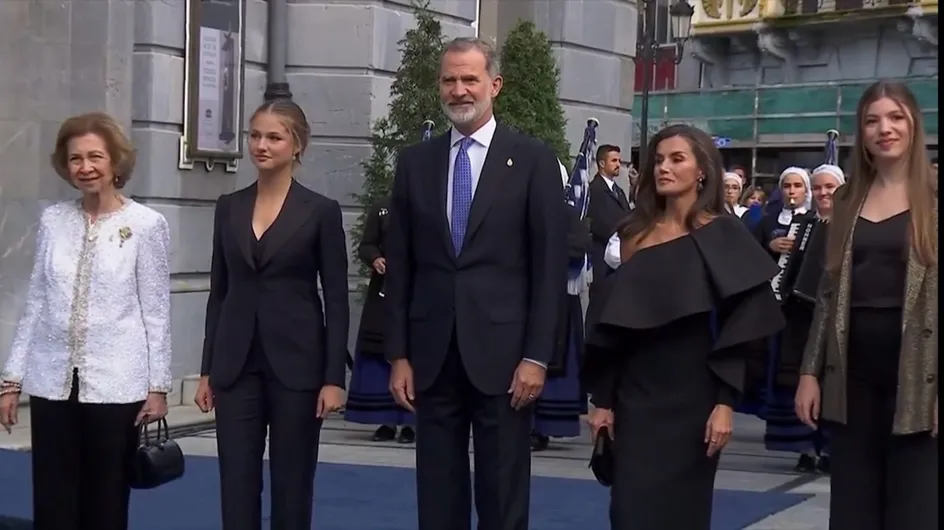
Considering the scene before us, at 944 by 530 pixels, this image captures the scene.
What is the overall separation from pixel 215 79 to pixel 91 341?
21.4 ft

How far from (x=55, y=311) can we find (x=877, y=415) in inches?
112

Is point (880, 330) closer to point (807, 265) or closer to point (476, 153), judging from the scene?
point (807, 265)

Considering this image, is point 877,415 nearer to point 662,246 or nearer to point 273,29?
point 662,246

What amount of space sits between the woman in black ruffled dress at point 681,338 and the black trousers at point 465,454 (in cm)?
37

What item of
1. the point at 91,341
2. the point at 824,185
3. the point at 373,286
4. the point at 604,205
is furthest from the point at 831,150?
the point at 91,341

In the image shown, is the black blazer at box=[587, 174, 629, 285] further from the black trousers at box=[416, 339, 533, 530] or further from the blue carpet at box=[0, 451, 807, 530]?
the black trousers at box=[416, 339, 533, 530]

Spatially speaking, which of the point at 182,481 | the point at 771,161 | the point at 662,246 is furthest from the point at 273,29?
the point at 771,161

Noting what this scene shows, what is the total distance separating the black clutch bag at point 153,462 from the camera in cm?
563

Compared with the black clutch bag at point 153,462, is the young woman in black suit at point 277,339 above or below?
above

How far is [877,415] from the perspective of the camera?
4.93 metres

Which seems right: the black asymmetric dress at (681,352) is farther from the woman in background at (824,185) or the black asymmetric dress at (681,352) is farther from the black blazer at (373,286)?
the black blazer at (373,286)

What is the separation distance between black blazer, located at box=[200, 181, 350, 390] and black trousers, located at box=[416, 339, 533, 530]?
0.47m

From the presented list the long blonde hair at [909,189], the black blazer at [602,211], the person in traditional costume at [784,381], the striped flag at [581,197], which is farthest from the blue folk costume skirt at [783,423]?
the long blonde hair at [909,189]

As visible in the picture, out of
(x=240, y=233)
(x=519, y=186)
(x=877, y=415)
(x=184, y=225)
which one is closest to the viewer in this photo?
(x=877, y=415)
